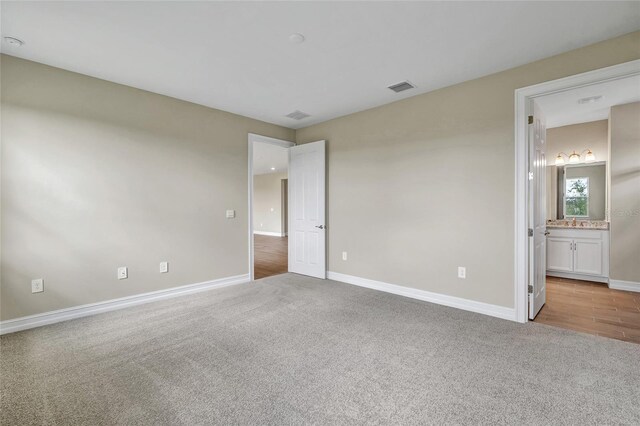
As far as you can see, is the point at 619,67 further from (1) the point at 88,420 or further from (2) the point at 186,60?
(1) the point at 88,420

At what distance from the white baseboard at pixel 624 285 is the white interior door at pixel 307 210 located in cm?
417

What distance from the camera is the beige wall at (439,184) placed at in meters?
Result: 2.96

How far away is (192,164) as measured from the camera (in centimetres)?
390

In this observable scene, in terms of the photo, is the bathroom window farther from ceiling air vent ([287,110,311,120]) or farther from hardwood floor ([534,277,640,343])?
ceiling air vent ([287,110,311,120])

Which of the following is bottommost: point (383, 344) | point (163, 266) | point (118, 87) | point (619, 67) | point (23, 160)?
point (383, 344)


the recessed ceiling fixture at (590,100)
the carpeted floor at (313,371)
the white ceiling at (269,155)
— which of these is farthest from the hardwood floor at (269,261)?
the recessed ceiling fixture at (590,100)

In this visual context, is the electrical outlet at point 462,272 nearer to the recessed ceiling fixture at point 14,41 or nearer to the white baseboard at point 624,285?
the white baseboard at point 624,285

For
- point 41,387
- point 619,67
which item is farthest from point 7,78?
point 619,67

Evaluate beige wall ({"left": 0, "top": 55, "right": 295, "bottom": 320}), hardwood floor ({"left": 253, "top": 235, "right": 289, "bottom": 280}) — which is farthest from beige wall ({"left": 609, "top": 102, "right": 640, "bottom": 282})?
beige wall ({"left": 0, "top": 55, "right": 295, "bottom": 320})

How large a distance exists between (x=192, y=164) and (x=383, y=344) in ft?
10.8

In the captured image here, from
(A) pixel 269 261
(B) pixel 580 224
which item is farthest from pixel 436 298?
(A) pixel 269 261

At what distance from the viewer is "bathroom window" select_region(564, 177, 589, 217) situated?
4875 mm

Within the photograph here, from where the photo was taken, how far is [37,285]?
279cm

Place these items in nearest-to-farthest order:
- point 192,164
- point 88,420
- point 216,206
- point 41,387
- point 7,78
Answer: point 88,420 → point 41,387 → point 7,78 → point 192,164 → point 216,206
